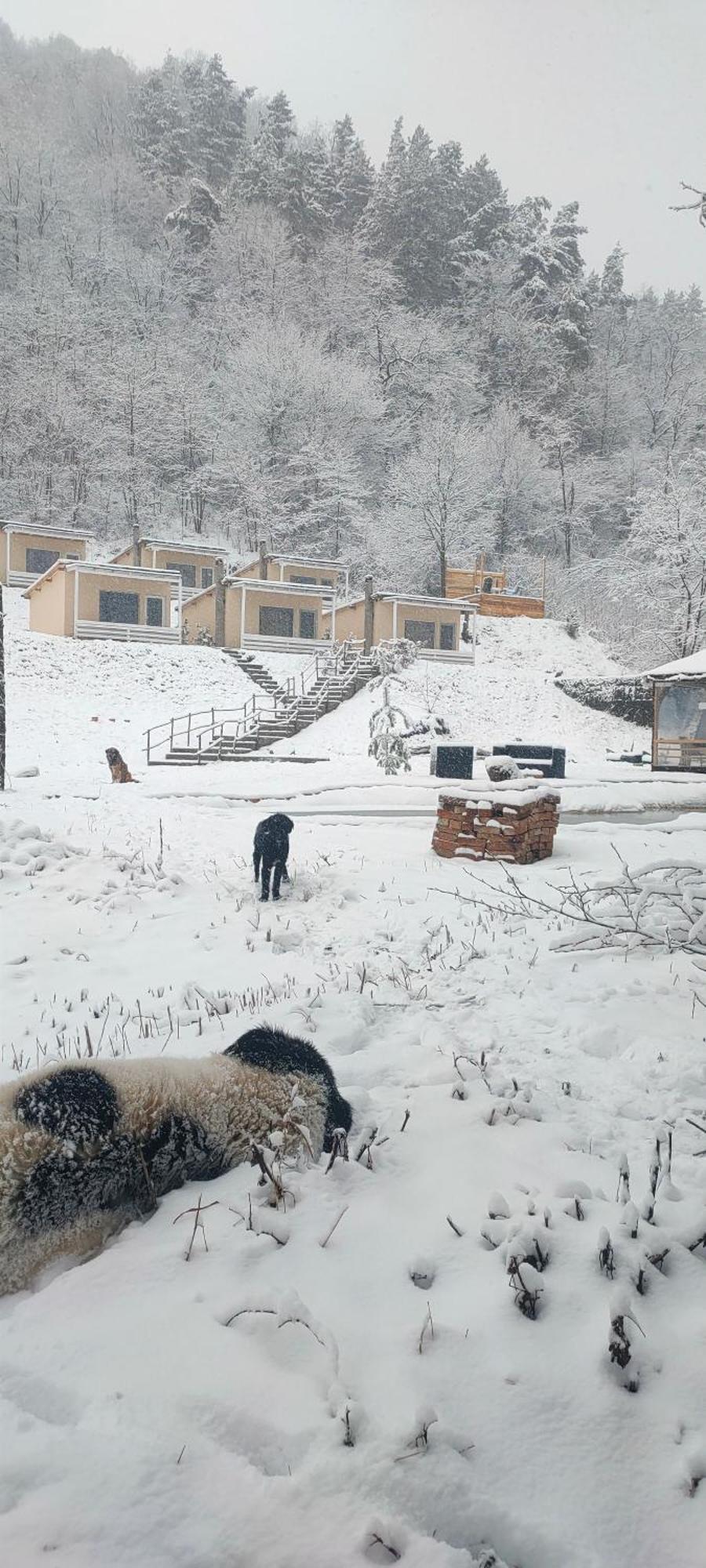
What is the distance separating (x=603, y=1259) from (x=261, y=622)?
3042 cm

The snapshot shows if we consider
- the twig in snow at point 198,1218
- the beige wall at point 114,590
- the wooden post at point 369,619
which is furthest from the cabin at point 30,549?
the twig in snow at point 198,1218

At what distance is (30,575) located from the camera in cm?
3167

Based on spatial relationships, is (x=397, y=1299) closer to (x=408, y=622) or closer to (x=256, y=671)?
(x=256, y=671)

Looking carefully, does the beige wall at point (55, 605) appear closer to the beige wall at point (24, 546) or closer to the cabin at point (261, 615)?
the beige wall at point (24, 546)

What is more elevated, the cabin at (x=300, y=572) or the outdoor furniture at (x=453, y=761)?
the cabin at (x=300, y=572)

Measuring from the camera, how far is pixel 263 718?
22531 mm

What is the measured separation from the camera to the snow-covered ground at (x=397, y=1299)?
3.95 feet

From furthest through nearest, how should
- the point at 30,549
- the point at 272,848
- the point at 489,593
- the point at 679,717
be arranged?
1. the point at 489,593
2. the point at 30,549
3. the point at 679,717
4. the point at 272,848

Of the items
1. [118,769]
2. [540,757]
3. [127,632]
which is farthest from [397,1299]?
[127,632]

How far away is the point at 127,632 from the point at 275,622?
21.9 feet

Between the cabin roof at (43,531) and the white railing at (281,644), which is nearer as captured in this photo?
the white railing at (281,644)

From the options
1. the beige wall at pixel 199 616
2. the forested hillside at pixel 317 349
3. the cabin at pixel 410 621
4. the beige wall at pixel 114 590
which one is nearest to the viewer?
the beige wall at pixel 114 590

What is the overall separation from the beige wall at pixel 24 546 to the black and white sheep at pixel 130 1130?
34356mm

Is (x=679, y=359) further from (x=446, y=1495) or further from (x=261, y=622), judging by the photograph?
(x=446, y=1495)
